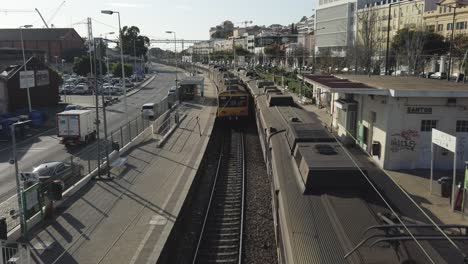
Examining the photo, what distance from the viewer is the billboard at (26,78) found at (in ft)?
149

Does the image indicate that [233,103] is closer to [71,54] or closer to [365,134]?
[365,134]

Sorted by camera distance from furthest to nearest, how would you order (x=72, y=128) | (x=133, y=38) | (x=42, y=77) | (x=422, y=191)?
(x=133, y=38) < (x=42, y=77) < (x=72, y=128) < (x=422, y=191)

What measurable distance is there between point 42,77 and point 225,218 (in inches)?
1649

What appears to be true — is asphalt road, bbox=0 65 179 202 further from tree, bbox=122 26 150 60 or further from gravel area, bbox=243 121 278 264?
tree, bbox=122 26 150 60

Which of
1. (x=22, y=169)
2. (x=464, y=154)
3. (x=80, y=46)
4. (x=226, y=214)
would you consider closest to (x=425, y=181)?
(x=464, y=154)

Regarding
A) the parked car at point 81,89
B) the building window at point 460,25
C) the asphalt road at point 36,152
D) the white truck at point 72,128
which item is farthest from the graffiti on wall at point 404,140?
the building window at point 460,25

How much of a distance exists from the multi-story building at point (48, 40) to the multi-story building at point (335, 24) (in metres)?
64.2

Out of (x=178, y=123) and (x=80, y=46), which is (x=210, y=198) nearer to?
(x=178, y=123)

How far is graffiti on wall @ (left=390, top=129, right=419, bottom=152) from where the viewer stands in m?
22.0

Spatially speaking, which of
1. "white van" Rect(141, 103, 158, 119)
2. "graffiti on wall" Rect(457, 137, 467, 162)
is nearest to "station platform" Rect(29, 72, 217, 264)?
"graffiti on wall" Rect(457, 137, 467, 162)

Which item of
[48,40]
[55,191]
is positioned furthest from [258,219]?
[48,40]

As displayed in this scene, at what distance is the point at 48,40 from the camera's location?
4540 inches

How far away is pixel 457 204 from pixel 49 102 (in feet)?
161

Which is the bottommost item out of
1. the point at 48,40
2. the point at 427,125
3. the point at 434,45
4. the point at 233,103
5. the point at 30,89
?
the point at 233,103
